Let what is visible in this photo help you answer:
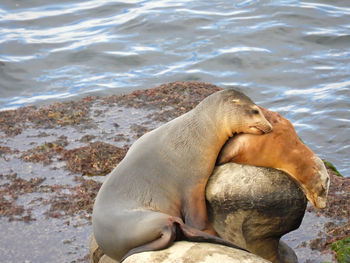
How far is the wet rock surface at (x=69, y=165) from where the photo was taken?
5.84 m

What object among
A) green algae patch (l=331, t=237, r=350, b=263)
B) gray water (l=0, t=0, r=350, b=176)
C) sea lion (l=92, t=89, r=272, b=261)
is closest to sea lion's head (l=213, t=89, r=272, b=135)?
sea lion (l=92, t=89, r=272, b=261)

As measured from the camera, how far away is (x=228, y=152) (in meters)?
4.89

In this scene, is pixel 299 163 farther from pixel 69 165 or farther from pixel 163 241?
pixel 69 165

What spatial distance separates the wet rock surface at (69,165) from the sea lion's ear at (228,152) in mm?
1251

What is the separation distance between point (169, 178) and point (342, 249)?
1.62 meters

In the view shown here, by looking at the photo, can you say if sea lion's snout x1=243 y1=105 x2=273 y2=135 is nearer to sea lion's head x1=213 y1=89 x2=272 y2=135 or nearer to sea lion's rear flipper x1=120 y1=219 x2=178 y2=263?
sea lion's head x1=213 y1=89 x2=272 y2=135

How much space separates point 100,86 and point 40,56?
2.60 metres

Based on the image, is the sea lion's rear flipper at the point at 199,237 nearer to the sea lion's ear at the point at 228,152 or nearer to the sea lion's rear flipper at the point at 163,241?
the sea lion's rear flipper at the point at 163,241

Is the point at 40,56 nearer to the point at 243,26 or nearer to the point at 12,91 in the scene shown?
the point at 12,91

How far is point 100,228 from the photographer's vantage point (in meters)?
4.73

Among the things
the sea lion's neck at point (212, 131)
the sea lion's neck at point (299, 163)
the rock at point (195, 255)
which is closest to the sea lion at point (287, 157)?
the sea lion's neck at point (299, 163)

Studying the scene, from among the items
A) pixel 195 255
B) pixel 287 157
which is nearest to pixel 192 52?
pixel 287 157

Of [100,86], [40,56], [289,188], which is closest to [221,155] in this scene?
[289,188]

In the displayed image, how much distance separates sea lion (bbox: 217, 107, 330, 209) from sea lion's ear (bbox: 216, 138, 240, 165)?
0.02 meters
